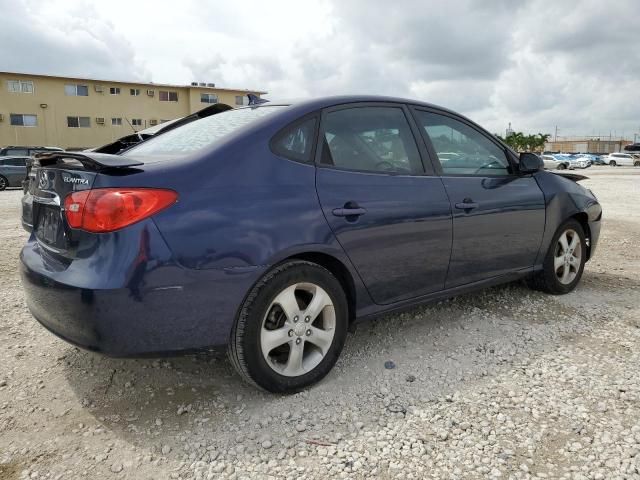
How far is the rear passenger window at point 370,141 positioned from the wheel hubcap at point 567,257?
1803mm

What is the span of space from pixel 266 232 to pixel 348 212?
52cm

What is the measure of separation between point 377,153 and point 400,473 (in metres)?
1.75

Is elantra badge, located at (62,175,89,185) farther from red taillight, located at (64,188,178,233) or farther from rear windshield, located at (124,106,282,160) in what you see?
rear windshield, located at (124,106,282,160)

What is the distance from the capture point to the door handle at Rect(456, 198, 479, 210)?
3.26 meters

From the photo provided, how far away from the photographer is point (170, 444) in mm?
2219

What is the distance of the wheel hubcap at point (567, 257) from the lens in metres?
4.20

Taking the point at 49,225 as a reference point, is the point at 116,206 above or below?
above

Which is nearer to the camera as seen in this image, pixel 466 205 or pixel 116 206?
pixel 116 206

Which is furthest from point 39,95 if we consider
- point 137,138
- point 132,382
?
point 132,382

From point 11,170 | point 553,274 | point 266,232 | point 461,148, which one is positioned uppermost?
point 461,148

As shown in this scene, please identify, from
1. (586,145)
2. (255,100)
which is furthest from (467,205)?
(586,145)

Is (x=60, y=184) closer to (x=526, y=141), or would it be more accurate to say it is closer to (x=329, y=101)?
(x=329, y=101)

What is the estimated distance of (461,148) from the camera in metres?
3.53

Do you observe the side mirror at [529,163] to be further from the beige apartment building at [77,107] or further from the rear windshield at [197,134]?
the beige apartment building at [77,107]
